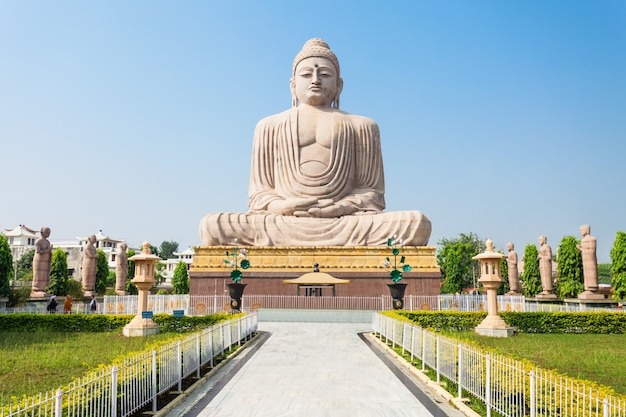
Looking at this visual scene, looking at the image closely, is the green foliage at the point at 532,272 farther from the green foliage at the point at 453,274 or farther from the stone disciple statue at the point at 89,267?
the stone disciple statue at the point at 89,267

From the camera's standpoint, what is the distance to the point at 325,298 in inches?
766

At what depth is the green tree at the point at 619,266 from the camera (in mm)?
22156

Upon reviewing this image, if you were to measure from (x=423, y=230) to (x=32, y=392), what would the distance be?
60.0ft

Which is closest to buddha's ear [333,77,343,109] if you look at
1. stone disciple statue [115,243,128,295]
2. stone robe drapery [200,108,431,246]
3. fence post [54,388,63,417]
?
stone robe drapery [200,108,431,246]

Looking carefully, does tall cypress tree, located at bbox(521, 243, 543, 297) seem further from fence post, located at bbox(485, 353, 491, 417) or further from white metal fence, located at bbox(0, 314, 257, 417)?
fence post, located at bbox(485, 353, 491, 417)

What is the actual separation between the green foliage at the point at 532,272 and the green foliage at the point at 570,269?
4072 millimetres

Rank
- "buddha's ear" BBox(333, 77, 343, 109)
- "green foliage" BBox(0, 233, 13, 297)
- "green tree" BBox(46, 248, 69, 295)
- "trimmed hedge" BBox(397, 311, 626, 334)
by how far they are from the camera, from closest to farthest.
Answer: "trimmed hedge" BBox(397, 311, 626, 334) → "green foliage" BBox(0, 233, 13, 297) → "buddha's ear" BBox(333, 77, 343, 109) → "green tree" BBox(46, 248, 69, 295)

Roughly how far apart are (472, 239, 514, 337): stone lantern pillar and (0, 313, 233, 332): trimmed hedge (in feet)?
21.4

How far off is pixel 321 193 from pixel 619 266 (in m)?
13.1

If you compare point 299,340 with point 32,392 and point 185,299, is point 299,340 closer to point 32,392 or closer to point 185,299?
point 32,392

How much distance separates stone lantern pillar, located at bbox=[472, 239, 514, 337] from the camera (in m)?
13.1

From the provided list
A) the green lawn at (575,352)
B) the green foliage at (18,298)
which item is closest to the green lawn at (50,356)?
the green lawn at (575,352)

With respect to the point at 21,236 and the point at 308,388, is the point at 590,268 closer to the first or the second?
the point at 308,388

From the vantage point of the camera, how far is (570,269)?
27578mm
